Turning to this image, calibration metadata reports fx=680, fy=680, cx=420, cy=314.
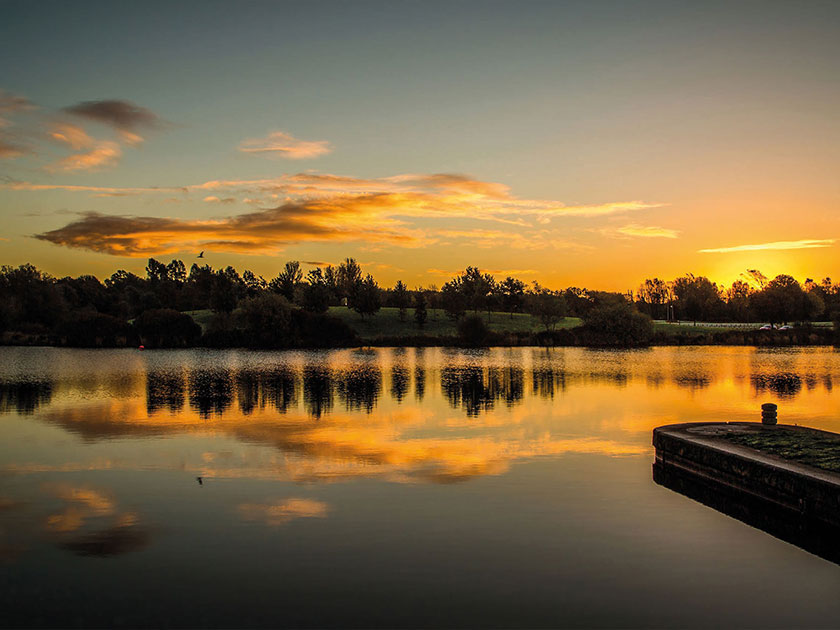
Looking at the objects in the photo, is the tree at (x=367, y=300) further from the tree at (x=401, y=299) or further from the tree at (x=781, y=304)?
the tree at (x=781, y=304)

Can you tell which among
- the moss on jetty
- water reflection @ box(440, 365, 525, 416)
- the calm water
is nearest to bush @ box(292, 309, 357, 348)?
water reflection @ box(440, 365, 525, 416)

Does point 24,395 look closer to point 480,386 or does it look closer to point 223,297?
point 480,386

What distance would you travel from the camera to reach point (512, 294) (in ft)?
582

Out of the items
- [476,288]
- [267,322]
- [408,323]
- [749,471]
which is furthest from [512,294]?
[749,471]

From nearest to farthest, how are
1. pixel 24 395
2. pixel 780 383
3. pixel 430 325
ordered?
1. pixel 24 395
2. pixel 780 383
3. pixel 430 325

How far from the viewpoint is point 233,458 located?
76.4 ft

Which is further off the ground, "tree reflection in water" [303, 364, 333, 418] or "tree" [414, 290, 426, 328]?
"tree" [414, 290, 426, 328]

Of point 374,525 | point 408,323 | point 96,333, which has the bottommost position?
point 374,525

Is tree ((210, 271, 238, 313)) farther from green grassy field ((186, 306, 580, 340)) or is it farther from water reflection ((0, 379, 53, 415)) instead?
water reflection ((0, 379, 53, 415))

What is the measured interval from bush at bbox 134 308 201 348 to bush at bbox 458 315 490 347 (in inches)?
1724

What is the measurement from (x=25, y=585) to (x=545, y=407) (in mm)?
28735

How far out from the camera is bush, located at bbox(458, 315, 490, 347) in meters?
110

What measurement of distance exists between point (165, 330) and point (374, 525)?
102264mm

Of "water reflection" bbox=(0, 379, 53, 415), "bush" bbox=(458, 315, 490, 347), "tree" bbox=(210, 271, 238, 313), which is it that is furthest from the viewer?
"tree" bbox=(210, 271, 238, 313)
